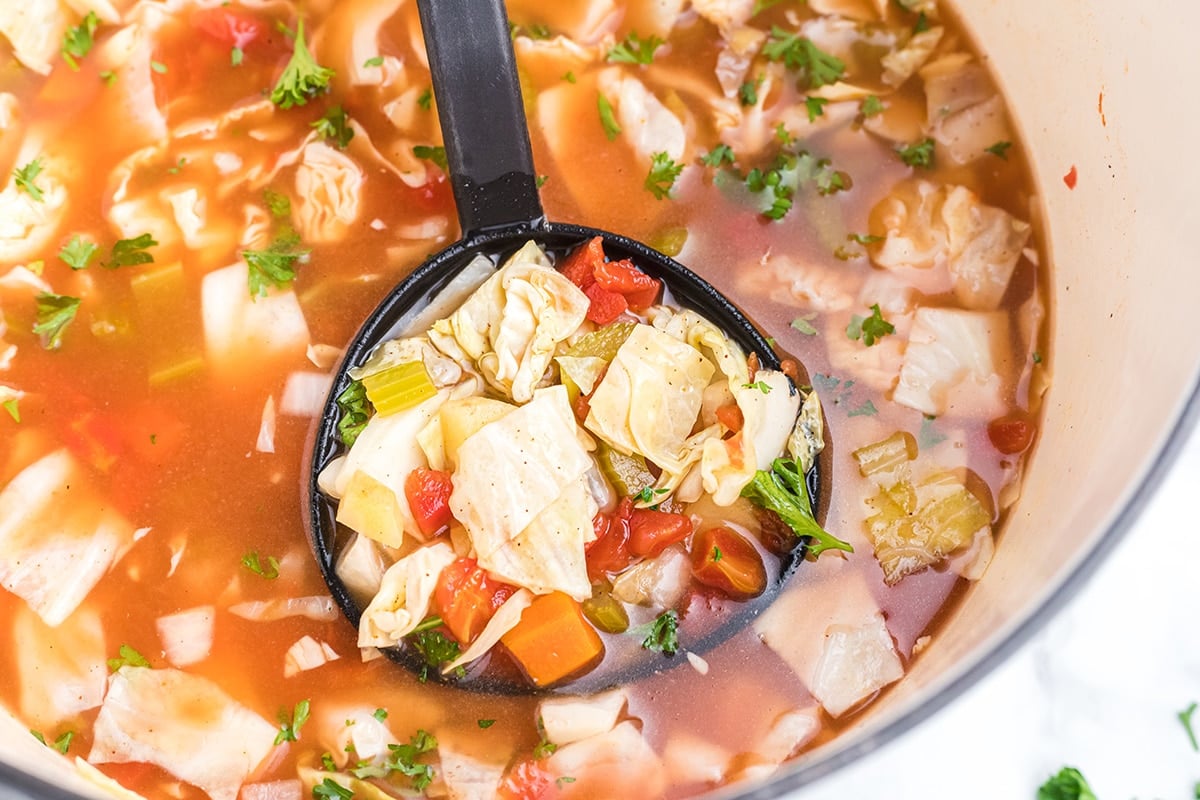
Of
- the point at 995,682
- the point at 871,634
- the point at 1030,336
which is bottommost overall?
the point at 995,682

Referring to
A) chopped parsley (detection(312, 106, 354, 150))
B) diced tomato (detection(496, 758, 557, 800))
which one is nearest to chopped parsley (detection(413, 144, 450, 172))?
chopped parsley (detection(312, 106, 354, 150))

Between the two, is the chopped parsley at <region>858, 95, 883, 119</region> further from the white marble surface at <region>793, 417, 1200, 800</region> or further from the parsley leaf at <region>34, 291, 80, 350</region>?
the parsley leaf at <region>34, 291, 80, 350</region>

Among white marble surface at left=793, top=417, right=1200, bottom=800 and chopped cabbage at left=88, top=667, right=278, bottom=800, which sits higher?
chopped cabbage at left=88, top=667, right=278, bottom=800

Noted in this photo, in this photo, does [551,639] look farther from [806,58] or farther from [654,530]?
[806,58]

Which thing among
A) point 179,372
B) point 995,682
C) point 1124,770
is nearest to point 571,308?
point 179,372

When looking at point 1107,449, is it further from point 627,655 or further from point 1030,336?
point 627,655

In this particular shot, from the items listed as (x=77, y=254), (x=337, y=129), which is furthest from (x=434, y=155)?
(x=77, y=254)
